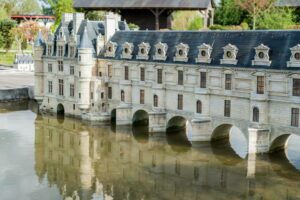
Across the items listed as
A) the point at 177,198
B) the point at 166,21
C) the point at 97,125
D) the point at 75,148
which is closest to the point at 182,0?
the point at 166,21

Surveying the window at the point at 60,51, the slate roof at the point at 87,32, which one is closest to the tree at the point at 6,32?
the slate roof at the point at 87,32

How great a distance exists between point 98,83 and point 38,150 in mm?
14408

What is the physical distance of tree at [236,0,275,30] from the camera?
9362 cm

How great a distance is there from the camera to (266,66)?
1849 inches

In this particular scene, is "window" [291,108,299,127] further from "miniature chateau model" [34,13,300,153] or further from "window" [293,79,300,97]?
"window" [293,79,300,97]

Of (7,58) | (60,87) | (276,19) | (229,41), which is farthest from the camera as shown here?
(7,58)

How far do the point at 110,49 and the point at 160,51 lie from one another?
9.12 meters

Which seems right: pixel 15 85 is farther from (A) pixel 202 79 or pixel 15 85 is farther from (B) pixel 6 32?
(A) pixel 202 79

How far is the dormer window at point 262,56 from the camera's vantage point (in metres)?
47.0

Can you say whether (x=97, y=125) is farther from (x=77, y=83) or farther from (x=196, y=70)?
(x=196, y=70)

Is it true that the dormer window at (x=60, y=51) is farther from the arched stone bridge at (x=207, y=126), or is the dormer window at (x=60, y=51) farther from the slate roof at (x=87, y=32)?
the arched stone bridge at (x=207, y=126)

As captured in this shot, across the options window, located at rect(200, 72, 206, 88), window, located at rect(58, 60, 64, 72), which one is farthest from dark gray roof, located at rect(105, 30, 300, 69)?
window, located at rect(58, 60, 64, 72)

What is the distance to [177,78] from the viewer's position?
55.7 m

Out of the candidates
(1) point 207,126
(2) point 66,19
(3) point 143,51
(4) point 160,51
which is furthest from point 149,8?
(1) point 207,126
